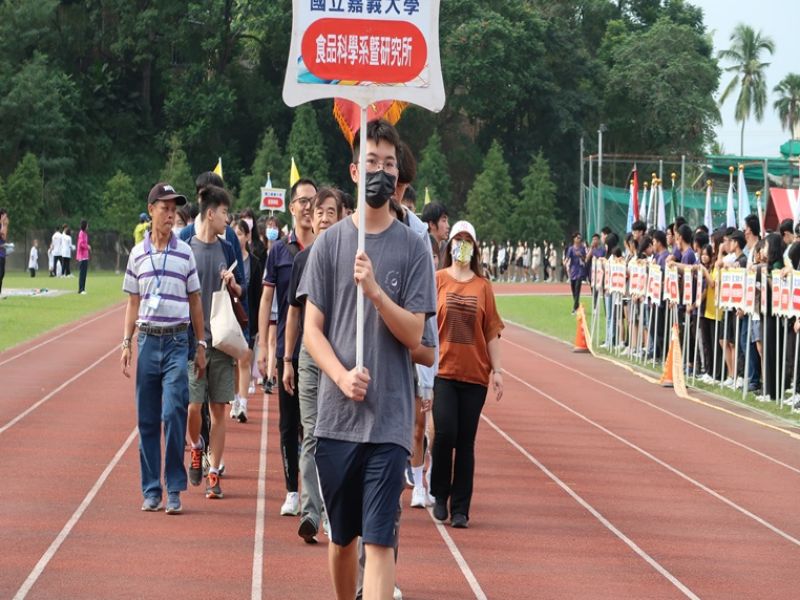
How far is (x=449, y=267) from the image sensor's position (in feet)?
32.6

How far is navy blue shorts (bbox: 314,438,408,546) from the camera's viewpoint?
226 inches

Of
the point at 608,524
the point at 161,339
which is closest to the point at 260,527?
the point at 161,339

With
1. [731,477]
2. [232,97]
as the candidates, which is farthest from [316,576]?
[232,97]

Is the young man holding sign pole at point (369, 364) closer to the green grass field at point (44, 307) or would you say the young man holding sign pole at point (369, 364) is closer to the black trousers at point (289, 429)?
the black trousers at point (289, 429)

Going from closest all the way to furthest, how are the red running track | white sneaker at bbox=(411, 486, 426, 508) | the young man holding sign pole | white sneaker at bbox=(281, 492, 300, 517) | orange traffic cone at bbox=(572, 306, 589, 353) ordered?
the young man holding sign pole, the red running track, white sneaker at bbox=(281, 492, 300, 517), white sneaker at bbox=(411, 486, 426, 508), orange traffic cone at bbox=(572, 306, 589, 353)

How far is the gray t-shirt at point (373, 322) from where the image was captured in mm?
5824

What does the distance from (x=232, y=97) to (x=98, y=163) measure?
7042mm

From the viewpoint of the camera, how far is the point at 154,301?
→ 31.2ft

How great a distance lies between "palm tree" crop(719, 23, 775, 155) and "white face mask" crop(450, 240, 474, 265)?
110m

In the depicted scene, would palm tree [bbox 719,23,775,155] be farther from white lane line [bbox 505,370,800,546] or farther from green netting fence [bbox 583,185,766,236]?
white lane line [bbox 505,370,800,546]

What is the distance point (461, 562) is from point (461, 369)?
151 centimetres

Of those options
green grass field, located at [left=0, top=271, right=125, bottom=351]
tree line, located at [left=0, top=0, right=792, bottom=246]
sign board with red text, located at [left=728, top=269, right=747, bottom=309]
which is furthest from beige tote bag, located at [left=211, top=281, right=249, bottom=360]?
tree line, located at [left=0, top=0, right=792, bottom=246]

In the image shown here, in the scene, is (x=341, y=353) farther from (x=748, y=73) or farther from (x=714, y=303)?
(x=748, y=73)

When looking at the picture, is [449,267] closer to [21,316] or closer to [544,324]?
[21,316]
